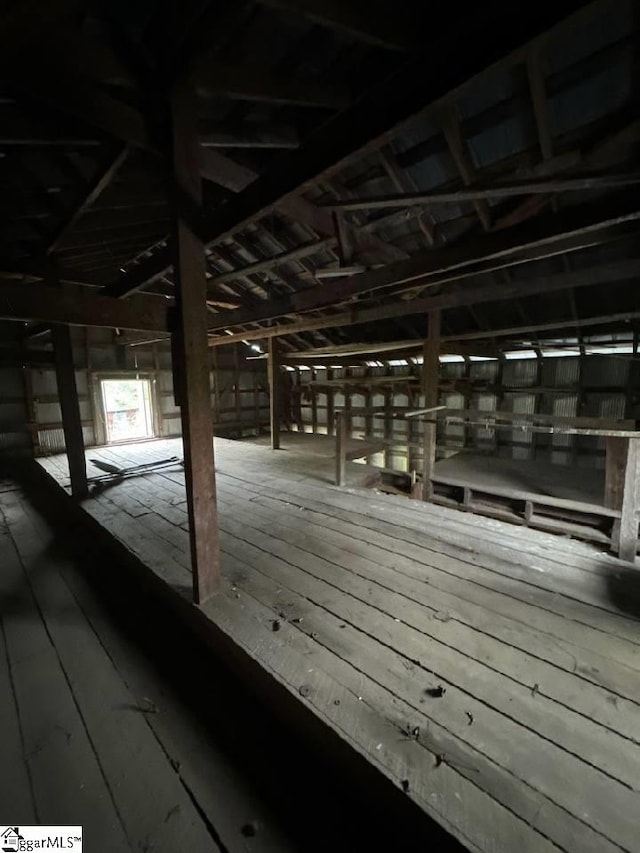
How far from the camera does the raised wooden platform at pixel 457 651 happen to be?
1.06 m

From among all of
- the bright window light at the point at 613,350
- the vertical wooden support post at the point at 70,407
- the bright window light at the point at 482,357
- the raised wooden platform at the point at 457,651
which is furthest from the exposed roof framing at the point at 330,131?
the bright window light at the point at 613,350

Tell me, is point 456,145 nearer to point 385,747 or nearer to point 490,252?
point 490,252

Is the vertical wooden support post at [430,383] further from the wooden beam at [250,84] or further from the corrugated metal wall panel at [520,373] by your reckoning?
the corrugated metal wall panel at [520,373]

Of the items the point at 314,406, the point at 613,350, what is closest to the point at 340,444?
the point at 613,350

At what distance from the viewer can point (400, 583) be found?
2.18m

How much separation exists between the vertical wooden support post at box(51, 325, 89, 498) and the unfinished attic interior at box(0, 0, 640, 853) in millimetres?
42

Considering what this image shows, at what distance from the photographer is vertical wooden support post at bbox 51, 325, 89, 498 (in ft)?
12.8

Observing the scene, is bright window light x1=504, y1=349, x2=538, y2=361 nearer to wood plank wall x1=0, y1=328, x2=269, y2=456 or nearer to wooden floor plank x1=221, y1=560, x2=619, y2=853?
wood plank wall x1=0, y1=328, x2=269, y2=456

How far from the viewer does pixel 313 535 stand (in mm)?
2900

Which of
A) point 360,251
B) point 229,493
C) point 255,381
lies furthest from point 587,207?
point 255,381

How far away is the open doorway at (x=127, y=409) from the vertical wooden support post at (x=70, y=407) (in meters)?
4.39

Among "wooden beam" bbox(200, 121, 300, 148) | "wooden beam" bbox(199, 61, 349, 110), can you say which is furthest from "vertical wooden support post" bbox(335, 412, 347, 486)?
"wooden beam" bbox(199, 61, 349, 110)

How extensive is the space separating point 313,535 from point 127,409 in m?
7.46

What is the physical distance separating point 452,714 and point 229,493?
3.22 meters
